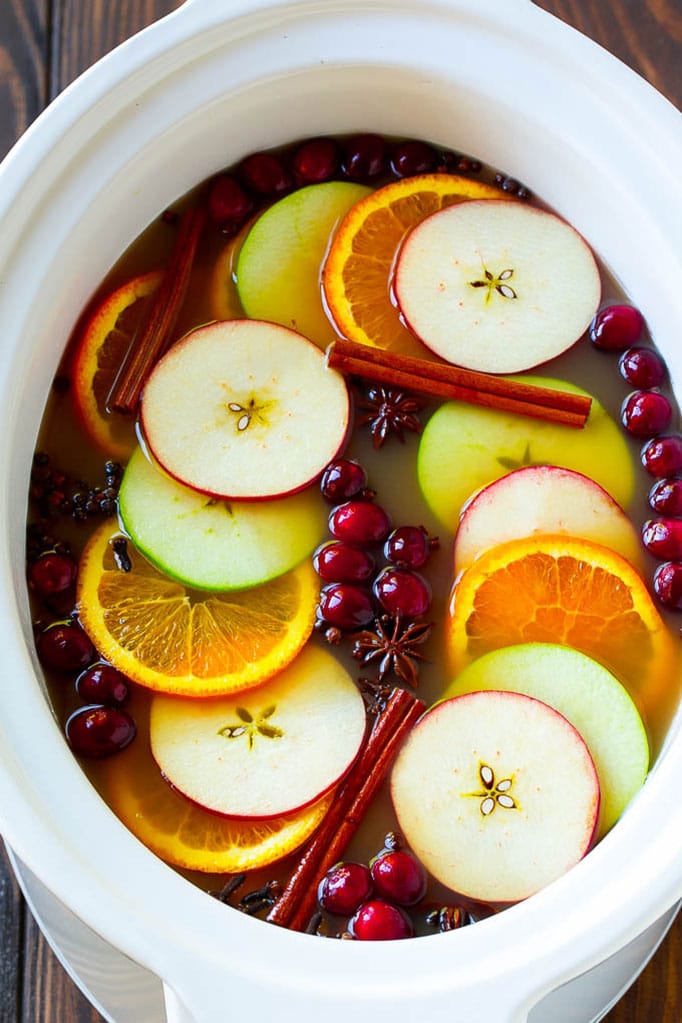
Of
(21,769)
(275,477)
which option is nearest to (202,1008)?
(21,769)

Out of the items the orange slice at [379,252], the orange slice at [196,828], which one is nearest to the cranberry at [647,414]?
the orange slice at [379,252]

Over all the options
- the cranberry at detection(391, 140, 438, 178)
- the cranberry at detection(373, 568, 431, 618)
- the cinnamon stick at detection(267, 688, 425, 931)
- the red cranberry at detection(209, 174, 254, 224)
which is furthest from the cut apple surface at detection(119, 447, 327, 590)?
the cranberry at detection(391, 140, 438, 178)

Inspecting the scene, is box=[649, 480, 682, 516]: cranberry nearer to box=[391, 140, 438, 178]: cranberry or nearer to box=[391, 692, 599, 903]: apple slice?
box=[391, 692, 599, 903]: apple slice

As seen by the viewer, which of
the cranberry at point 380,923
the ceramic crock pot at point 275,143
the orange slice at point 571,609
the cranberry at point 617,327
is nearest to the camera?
the ceramic crock pot at point 275,143

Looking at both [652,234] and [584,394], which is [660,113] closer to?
[652,234]

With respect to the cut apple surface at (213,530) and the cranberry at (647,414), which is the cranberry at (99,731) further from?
the cranberry at (647,414)

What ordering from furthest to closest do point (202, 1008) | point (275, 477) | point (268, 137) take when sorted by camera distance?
point (268, 137) < point (275, 477) < point (202, 1008)
